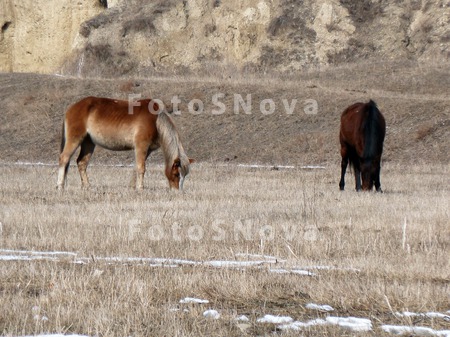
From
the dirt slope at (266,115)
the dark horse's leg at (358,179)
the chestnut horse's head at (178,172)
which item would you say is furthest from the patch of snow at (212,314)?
the dirt slope at (266,115)

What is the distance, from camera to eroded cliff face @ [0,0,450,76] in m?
50.0

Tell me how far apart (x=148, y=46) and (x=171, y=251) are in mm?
44711

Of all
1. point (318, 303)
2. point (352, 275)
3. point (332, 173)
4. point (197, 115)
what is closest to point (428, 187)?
point (332, 173)

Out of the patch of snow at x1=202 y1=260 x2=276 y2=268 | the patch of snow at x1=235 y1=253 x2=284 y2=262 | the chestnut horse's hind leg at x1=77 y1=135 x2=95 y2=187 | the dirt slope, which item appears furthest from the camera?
the dirt slope

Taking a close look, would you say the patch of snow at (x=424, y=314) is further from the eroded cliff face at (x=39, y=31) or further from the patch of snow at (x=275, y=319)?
the eroded cliff face at (x=39, y=31)

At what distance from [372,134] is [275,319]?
1212 cm

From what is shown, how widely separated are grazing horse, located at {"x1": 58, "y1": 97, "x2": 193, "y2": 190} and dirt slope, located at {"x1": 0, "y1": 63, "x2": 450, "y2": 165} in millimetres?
12485

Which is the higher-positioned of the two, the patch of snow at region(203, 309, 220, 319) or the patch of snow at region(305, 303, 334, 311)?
the patch of snow at region(305, 303, 334, 311)

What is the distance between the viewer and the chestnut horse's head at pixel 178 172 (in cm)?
1739

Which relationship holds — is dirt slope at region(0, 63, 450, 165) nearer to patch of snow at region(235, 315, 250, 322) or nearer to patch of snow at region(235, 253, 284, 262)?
patch of snow at region(235, 253, 284, 262)

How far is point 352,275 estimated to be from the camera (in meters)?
8.44

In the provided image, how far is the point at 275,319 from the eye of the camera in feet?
22.1

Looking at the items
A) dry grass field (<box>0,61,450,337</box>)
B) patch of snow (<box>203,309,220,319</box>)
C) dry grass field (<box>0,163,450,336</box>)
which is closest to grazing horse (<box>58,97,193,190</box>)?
dry grass field (<box>0,61,450,337</box>)

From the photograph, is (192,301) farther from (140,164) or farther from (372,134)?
(372,134)
